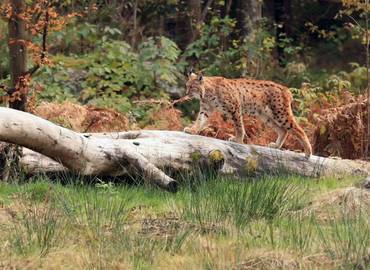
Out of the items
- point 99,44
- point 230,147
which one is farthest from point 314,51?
point 230,147

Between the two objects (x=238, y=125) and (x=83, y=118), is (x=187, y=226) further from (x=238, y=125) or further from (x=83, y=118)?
(x=83, y=118)

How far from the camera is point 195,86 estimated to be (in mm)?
11562

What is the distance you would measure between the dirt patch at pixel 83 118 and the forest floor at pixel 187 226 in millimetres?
3054

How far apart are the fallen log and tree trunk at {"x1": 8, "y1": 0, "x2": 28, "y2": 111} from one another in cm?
88

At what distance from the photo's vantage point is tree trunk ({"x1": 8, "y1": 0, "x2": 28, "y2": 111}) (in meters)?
10.2

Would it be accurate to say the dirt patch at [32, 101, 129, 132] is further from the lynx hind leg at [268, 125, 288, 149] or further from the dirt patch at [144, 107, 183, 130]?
the lynx hind leg at [268, 125, 288, 149]

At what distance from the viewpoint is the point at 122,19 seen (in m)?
20.3

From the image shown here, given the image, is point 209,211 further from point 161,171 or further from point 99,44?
point 99,44

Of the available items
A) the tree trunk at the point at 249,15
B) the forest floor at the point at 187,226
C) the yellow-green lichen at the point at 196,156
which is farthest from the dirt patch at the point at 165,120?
the tree trunk at the point at 249,15

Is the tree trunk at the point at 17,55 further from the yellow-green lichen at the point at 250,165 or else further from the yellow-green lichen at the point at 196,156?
the yellow-green lichen at the point at 250,165

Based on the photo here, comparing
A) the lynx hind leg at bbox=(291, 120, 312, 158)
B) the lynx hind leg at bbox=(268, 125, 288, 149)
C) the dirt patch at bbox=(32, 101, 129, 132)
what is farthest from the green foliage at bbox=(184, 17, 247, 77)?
the lynx hind leg at bbox=(291, 120, 312, 158)

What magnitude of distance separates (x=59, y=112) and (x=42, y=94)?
250cm

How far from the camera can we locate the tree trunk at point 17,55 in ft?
33.6

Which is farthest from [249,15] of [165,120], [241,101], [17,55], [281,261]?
[281,261]
